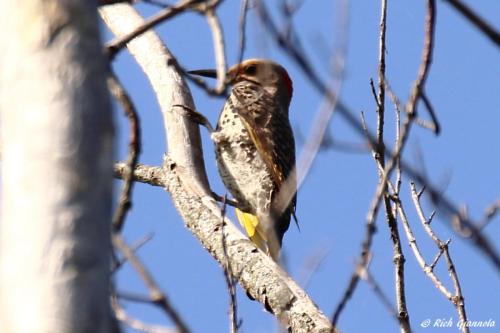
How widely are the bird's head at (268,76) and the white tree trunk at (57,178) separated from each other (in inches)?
197

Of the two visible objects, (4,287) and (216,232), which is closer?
(4,287)

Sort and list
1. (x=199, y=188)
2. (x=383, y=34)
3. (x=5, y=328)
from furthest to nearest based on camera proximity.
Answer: (x=199, y=188) → (x=383, y=34) → (x=5, y=328)

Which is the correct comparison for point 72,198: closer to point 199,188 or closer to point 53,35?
point 53,35

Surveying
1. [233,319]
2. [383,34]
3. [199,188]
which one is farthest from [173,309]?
[199,188]

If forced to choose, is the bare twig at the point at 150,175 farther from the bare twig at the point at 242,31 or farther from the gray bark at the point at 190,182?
the bare twig at the point at 242,31

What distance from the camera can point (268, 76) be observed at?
6.91m

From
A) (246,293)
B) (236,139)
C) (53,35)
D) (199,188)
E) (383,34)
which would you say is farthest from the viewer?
(236,139)

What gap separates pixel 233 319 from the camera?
266 cm

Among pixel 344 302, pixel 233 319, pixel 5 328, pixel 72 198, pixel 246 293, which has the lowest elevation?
pixel 246 293

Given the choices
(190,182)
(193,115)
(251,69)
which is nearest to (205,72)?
(251,69)

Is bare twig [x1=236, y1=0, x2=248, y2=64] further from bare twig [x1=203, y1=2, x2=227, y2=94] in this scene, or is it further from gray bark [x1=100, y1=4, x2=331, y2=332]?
gray bark [x1=100, y1=4, x2=331, y2=332]

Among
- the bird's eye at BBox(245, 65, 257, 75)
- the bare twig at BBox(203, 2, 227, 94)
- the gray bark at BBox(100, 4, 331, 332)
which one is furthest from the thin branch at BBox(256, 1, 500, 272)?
the bird's eye at BBox(245, 65, 257, 75)

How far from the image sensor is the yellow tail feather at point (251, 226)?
6.30 meters

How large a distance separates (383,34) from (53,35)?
2074 mm
